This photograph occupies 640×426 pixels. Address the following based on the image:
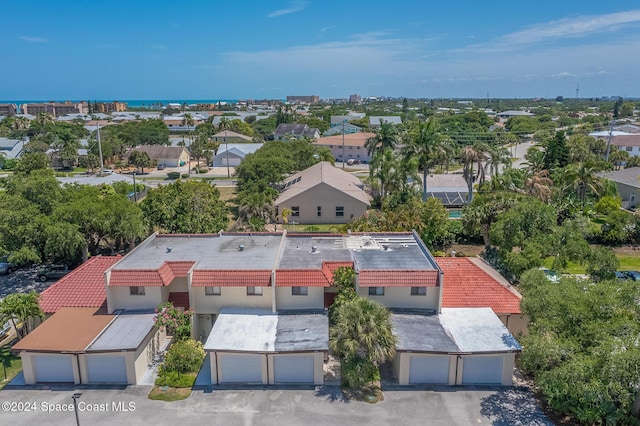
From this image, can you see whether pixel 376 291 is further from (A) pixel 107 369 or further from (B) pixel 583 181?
(B) pixel 583 181

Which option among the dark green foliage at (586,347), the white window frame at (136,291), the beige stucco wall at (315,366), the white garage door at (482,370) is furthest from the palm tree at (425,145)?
the white window frame at (136,291)

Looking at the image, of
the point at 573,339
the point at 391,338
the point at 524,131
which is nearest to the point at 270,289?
the point at 391,338

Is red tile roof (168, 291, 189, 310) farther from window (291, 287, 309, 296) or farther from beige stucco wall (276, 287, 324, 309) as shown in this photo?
window (291, 287, 309, 296)

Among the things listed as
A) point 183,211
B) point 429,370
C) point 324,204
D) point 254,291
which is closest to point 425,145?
point 324,204

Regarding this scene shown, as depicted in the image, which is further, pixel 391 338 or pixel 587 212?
pixel 587 212

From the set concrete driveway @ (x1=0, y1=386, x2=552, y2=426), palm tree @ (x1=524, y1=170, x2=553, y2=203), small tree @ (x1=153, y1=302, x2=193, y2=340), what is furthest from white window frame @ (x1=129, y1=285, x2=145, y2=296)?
palm tree @ (x1=524, y1=170, x2=553, y2=203)

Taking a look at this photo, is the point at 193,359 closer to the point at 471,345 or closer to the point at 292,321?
the point at 292,321
